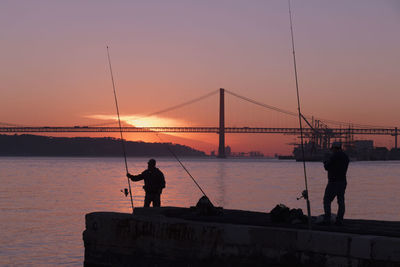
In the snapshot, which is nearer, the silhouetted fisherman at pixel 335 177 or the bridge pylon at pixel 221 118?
the silhouetted fisherman at pixel 335 177

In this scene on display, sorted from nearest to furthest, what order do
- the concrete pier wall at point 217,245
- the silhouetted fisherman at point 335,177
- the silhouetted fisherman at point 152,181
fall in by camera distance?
the concrete pier wall at point 217,245 → the silhouetted fisherman at point 335,177 → the silhouetted fisherman at point 152,181

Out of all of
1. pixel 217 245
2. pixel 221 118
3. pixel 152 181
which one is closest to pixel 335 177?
pixel 217 245

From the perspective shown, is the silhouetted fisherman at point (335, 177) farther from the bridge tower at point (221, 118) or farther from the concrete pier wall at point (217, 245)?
the bridge tower at point (221, 118)

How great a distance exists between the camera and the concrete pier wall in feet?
23.3

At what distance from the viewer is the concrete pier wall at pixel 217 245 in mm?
7109

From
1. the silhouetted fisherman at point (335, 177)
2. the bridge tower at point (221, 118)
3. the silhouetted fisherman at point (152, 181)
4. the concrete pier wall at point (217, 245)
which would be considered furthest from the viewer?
the bridge tower at point (221, 118)

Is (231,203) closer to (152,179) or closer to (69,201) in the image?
(69,201)

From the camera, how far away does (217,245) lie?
8.21 metres

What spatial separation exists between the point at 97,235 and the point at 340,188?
11.7 feet

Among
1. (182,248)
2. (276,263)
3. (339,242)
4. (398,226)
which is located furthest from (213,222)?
(398,226)

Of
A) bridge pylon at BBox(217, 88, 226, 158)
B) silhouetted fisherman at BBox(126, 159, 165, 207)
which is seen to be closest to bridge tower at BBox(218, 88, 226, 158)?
bridge pylon at BBox(217, 88, 226, 158)

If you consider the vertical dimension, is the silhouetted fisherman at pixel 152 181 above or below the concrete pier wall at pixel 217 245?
above

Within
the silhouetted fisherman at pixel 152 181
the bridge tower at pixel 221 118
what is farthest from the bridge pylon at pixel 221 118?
the silhouetted fisherman at pixel 152 181

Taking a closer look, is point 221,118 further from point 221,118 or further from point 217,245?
point 217,245
